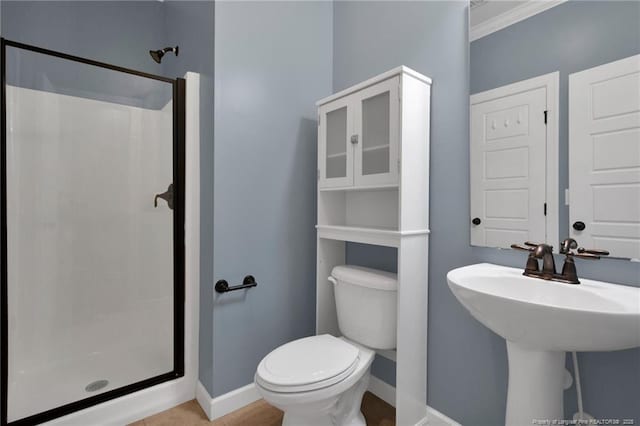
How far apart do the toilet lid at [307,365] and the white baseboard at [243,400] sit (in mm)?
Answer: 475

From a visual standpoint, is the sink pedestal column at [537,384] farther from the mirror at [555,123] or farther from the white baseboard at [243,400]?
the white baseboard at [243,400]

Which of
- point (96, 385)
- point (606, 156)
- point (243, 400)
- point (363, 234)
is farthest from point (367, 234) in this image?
point (96, 385)

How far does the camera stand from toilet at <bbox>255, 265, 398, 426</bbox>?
1.15 m

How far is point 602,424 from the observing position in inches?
38.6

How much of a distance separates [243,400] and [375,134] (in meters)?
1.55

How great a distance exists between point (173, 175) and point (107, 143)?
43 centimetres

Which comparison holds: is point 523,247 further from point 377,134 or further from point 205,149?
point 205,149

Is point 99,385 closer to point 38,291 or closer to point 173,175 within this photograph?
point 38,291

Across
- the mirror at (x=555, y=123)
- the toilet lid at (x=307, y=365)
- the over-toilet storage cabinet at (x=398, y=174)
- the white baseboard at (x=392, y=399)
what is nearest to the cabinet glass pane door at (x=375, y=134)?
the over-toilet storage cabinet at (x=398, y=174)

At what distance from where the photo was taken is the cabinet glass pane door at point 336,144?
1.59 metres

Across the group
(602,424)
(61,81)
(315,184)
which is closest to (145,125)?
(61,81)

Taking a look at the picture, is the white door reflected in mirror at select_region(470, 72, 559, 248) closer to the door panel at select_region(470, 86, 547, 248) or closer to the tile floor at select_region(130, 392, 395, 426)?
the door panel at select_region(470, 86, 547, 248)

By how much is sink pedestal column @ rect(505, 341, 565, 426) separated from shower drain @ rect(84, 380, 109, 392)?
187cm

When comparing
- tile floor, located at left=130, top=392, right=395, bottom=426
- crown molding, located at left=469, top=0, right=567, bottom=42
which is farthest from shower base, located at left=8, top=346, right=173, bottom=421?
crown molding, located at left=469, top=0, right=567, bottom=42
